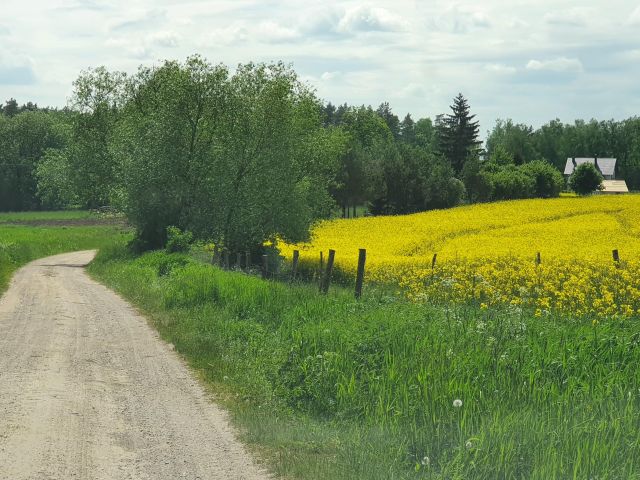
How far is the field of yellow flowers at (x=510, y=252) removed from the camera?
62.4ft

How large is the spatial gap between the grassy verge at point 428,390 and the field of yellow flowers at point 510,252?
2.32 meters

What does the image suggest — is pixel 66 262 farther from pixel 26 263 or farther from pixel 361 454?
pixel 361 454

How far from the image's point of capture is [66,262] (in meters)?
42.1

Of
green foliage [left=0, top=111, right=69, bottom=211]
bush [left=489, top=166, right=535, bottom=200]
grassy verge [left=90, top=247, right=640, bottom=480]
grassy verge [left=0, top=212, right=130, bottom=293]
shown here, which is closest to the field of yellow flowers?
grassy verge [left=90, top=247, right=640, bottom=480]

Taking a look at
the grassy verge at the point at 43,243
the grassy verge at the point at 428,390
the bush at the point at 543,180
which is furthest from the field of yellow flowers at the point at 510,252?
the grassy verge at the point at 43,243

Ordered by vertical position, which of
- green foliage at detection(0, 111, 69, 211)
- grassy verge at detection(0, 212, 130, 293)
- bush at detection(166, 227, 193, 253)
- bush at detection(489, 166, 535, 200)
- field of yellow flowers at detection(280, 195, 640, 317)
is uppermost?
green foliage at detection(0, 111, 69, 211)

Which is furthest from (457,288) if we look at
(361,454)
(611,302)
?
(361,454)

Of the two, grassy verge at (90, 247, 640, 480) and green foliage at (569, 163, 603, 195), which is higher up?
green foliage at (569, 163, 603, 195)

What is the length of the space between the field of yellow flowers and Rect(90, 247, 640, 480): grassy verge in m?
2.32

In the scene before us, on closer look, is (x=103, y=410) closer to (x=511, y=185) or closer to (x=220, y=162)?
(x=220, y=162)

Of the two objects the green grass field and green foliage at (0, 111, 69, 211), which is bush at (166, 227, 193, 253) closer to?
the green grass field

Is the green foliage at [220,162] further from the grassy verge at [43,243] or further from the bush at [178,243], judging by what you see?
the grassy verge at [43,243]

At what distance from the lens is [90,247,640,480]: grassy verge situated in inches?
282

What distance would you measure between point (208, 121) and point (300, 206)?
5.77 metres
